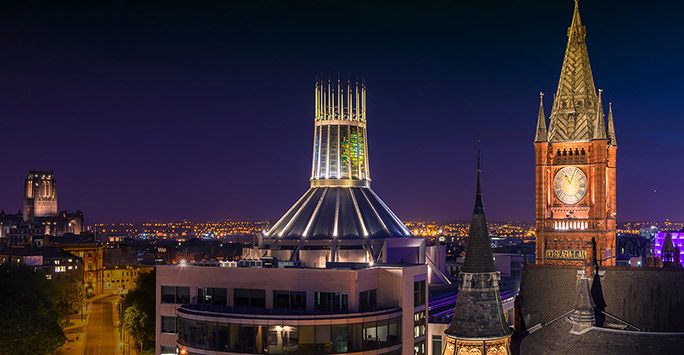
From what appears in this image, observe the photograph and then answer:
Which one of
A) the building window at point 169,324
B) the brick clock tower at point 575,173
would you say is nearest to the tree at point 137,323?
the building window at point 169,324

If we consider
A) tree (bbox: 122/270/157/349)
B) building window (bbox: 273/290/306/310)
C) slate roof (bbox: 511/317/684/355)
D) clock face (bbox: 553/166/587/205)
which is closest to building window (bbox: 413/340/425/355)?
building window (bbox: 273/290/306/310)

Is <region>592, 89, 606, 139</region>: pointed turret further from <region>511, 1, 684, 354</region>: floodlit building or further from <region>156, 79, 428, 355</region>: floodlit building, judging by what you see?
<region>156, 79, 428, 355</region>: floodlit building

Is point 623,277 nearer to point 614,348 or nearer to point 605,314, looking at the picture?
point 605,314

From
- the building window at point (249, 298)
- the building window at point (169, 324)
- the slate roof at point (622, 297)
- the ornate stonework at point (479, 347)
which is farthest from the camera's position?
the building window at point (169, 324)

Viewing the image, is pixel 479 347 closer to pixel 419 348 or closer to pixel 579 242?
pixel 419 348

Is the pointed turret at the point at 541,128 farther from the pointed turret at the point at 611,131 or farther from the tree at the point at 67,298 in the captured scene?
the tree at the point at 67,298

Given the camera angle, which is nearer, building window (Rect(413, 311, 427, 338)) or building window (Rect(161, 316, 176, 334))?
building window (Rect(413, 311, 427, 338))

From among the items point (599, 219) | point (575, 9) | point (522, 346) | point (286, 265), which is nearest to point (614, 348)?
point (522, 346)

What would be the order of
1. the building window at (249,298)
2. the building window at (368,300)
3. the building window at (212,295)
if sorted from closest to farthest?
the building window at (368,300) < the building window at (249,298) < the building window at (212,295)
